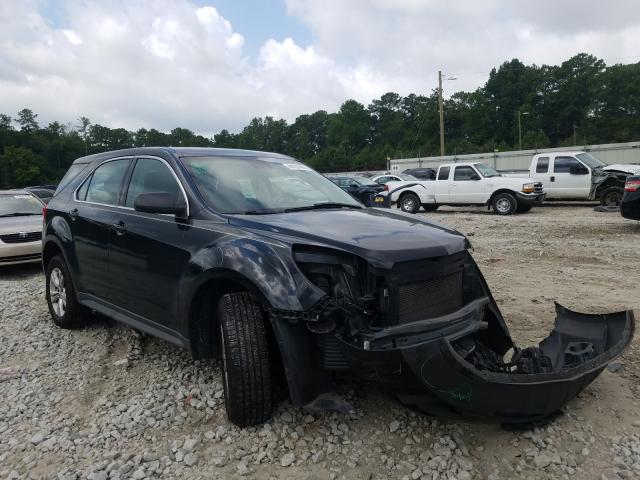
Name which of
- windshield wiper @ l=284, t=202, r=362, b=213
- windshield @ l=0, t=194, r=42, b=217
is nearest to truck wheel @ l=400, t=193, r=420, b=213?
windshield @ l=0, t=194, r=42, b=217

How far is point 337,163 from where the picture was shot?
71.6 meters

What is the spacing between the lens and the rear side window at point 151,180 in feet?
12.1

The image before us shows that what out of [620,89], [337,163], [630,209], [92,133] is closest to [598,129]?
[620,89]

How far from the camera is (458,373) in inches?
96.1

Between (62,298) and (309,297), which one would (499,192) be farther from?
(309,297)

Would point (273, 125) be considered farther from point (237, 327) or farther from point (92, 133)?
point (237, 327)

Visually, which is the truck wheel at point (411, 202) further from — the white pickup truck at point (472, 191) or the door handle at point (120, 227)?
the door handle at point (120, 227)

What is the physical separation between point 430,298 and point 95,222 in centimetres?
295

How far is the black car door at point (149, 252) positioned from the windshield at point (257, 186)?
228 millimetres

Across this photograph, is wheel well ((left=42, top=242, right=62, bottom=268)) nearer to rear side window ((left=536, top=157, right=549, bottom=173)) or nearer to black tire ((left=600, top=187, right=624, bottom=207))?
black tire ((left=600, top=187, right=624, bottom=207))

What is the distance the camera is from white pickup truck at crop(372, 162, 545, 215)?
1519 cm

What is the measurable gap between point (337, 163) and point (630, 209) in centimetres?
6293

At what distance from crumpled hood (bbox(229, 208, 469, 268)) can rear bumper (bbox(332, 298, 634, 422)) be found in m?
0.40

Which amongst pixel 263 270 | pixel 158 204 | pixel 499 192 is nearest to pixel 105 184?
pixel 158 204
